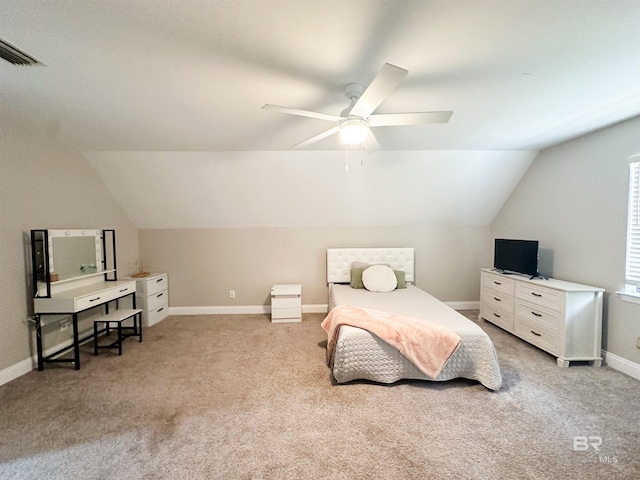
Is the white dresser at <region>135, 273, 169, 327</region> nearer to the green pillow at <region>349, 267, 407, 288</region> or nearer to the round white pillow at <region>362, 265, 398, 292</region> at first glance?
the green pillow at <region>349, 267, 407, 288</region>

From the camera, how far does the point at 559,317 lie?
2.89 meters

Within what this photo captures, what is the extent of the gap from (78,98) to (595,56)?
363 cm

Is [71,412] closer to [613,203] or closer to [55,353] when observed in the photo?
[55,353]

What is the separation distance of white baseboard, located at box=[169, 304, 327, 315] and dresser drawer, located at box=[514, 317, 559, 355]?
2.72 m

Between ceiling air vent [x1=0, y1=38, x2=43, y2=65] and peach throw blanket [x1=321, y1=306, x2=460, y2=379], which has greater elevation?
ceiling air vent [x1=0, y1=38, x2=43, y2=65]

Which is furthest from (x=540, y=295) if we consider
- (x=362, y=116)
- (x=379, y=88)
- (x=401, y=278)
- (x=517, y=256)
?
(x=379, y=88)

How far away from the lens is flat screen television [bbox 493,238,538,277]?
345cm

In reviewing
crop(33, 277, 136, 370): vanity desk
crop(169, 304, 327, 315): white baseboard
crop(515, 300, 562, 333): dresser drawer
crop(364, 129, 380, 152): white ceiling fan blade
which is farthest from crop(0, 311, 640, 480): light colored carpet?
crop(364, 129, 380, 152): white ceiling fan blade

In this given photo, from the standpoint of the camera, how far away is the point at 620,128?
2.76 m

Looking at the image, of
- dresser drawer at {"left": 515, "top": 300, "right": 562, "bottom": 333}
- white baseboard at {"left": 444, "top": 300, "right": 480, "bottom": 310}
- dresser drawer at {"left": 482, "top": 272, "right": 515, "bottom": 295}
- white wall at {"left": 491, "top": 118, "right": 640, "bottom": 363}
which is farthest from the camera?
white baseboard at {"left": 444, "top": 300, "right": 480, "bottom": 310}

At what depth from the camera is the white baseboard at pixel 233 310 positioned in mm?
4637

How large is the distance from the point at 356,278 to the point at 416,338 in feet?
5.73

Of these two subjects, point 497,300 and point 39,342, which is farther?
point 497,300

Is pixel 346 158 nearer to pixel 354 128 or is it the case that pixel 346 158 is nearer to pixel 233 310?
pixel 354 128
